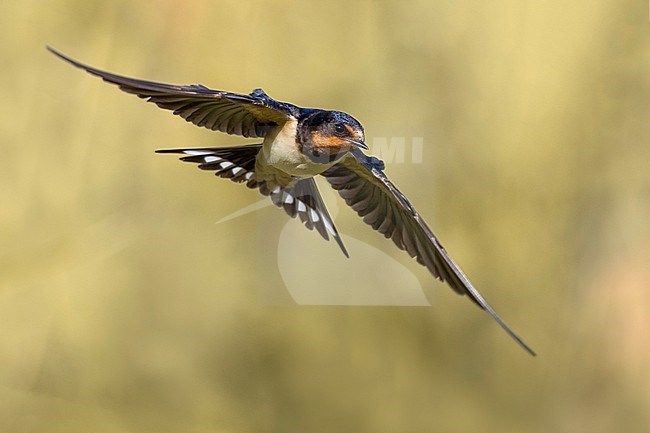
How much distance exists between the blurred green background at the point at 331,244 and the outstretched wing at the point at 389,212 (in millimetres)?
263

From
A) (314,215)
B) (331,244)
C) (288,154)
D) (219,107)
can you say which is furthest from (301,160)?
(331,244)

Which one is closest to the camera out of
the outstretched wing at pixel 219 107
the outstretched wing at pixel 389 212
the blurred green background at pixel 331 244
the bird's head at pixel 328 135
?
the outstretched wing at pixel 219 107

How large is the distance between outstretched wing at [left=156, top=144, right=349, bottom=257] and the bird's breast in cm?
4

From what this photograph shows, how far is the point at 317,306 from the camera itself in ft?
5.17

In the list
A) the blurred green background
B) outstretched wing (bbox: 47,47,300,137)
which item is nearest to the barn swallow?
outstretched wing (bbox: 47,47,300,137)

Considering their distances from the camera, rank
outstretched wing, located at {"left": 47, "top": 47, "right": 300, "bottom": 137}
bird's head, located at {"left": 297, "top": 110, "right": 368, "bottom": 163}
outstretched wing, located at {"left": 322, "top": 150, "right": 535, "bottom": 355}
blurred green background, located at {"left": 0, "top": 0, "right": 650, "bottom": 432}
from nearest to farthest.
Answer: outstretched wing, located at {"left": 47, "top": 47, "right": 300, "bottom": 137} → bird's head, located at {"left": 297, "top": 110, "right": 368, "bottom": 163} → outstretched wing, located at {"left": 322, "top": 150, "right": 535, "bottom": 355} → blurred green background, located at {"left": 0, "top": 0, "right": 650, "bottom": 432}

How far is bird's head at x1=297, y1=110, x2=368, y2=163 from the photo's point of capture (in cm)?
98

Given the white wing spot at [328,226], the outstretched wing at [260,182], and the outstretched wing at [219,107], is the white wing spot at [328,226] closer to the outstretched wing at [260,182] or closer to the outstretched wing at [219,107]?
the outstretched wing at [260,182]

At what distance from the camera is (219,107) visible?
971mm

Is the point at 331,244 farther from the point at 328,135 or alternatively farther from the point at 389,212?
the point at 328,135

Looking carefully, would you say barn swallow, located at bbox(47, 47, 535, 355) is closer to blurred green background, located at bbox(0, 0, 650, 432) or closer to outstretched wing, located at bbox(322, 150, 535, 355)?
outstretched wing, located at bbox(322, 150, 535, 355)

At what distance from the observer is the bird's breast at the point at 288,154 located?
39.9 inches

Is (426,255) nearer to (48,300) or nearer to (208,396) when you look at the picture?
(208,396)

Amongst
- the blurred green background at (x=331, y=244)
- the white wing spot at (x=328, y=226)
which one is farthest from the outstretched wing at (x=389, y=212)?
the blurred green background at (x=331, y=244)
